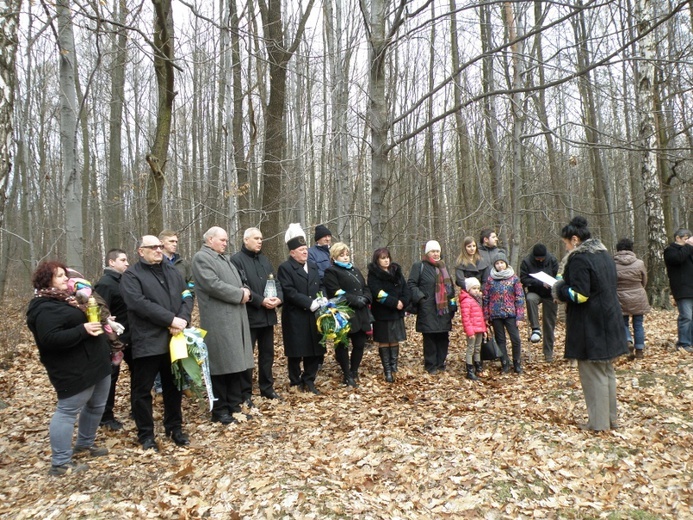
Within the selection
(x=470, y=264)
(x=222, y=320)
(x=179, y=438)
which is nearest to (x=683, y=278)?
(x=470, y=264)

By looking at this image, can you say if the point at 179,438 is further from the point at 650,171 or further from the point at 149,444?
the point at 650,171

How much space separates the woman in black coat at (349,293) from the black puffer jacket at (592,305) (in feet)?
9.10

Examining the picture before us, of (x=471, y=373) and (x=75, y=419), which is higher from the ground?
(x=75, y=419)

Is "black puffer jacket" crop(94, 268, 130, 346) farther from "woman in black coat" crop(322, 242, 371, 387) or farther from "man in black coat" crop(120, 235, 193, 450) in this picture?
"woman in black coat" crop(322, 242, 371, 387)

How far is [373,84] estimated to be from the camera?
8219 millimetres

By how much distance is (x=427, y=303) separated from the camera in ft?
26.7

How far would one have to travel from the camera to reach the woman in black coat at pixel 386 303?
794cm

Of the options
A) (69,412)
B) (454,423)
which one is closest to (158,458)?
(69,412)

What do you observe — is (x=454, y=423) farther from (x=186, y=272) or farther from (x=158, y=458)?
(x=186, y=272)

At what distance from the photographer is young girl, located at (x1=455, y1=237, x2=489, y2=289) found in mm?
8484

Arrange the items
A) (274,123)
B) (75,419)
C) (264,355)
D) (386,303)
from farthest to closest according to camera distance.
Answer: (274,123)
(386,303)
(264,355)
(75,419)

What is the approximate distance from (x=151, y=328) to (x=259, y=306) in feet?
5.58

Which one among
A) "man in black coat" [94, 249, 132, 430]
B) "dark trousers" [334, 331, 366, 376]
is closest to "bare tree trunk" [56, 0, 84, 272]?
"man in black coat" [94, 249, 132, 430]

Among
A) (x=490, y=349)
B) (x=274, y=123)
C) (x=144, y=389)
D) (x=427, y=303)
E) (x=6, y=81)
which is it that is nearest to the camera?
(x=6, y=81)
